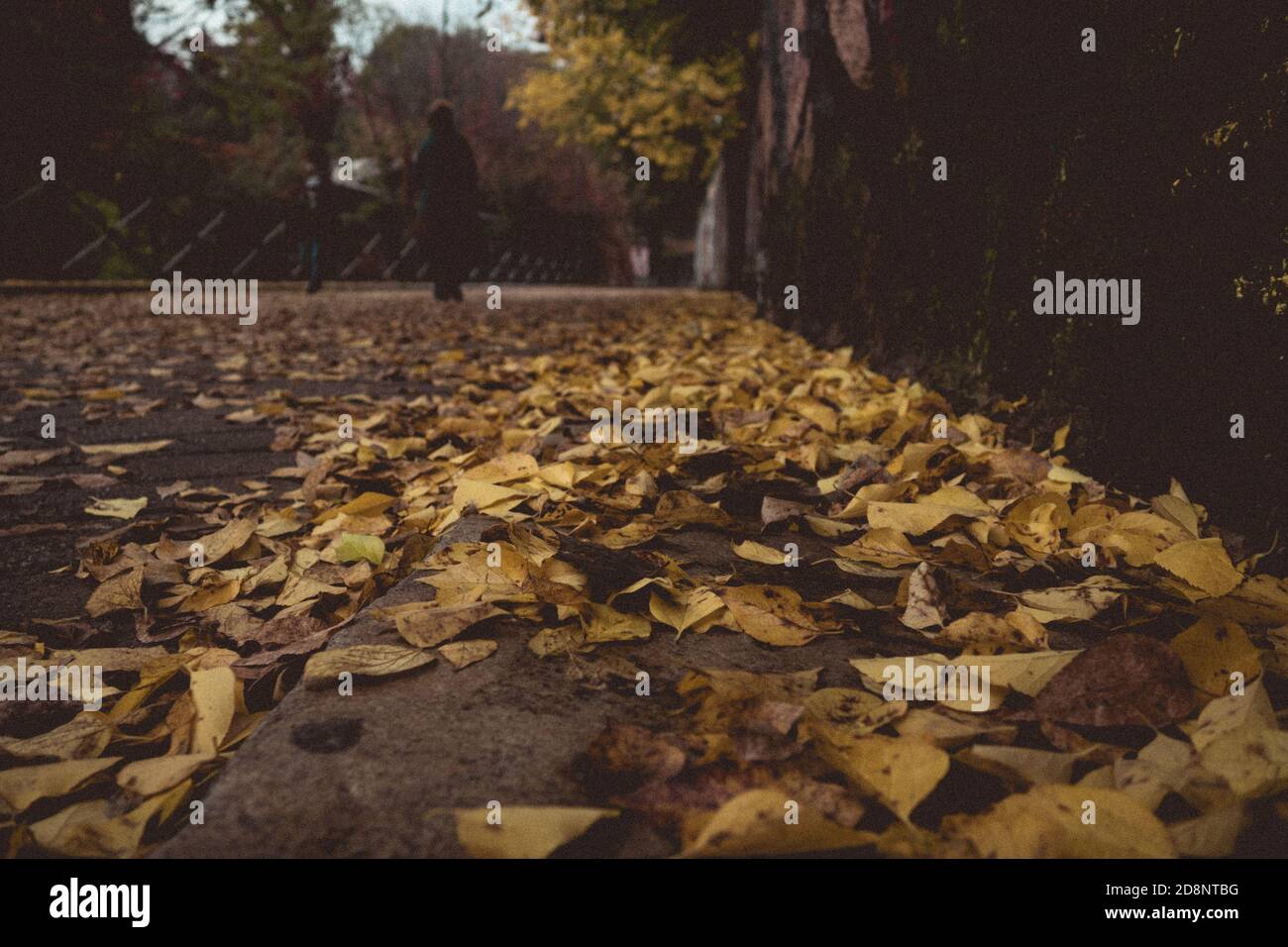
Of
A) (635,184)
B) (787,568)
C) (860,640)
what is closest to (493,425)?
(787,568)

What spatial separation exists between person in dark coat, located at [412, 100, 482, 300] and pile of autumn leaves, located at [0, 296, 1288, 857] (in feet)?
26.1

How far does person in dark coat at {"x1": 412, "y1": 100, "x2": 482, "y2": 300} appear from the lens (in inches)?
373

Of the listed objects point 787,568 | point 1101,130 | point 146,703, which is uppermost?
point 1101,130

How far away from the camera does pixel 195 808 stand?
0.78m

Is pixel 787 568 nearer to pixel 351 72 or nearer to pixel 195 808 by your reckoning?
pixel 195 808

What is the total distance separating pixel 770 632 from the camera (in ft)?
3.66

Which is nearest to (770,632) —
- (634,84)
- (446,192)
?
(446,192)

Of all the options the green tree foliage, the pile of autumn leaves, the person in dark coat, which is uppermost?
the green tree foliage

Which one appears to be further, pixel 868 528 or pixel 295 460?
pixel 295 460

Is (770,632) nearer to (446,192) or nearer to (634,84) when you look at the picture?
(446,192)

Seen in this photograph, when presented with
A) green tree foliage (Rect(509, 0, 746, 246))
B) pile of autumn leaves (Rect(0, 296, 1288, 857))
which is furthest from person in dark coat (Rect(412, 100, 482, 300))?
pile of autumn leaves (Rect(0, 296, 1288, 857))

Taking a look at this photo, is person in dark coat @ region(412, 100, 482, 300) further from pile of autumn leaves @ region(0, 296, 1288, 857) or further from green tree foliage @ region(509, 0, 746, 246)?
pile of autumn leaves @ region(0, 296, 1288, 857)

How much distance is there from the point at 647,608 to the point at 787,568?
0.99 ft

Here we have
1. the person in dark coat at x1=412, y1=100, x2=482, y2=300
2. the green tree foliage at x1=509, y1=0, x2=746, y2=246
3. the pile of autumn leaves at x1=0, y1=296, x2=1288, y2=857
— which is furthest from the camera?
the green tree foliage at x1=509, y1=0, x2=746, y2=246
